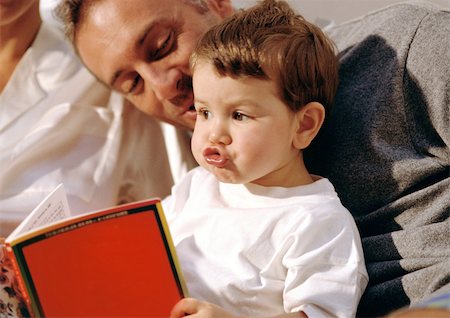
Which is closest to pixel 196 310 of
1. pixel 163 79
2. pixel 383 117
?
pixel 383 117

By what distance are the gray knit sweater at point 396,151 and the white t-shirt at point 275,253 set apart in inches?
3.3

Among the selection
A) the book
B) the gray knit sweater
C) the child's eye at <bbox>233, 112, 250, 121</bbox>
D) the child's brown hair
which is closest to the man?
the gray knit sweater

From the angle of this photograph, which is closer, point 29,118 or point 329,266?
point 329,266

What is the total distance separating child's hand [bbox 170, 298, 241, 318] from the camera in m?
1.09

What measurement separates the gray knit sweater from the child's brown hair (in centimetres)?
10

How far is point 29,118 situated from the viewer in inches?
74.9

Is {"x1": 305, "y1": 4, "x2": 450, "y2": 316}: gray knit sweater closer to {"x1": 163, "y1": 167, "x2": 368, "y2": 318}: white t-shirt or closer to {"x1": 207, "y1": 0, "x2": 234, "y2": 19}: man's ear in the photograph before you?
{"x1": 163, "y1": 167, "x2": 368, "y2": 318}: white t-shirt

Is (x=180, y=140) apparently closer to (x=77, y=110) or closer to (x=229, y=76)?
(x=77, y=110)

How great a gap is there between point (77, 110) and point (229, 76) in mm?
823

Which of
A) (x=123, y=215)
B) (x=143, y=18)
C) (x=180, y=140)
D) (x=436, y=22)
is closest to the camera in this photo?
(x=123, y=215)

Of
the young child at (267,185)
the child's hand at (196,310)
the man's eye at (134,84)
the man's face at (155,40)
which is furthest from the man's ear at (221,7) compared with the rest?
the child's hand at (196,310)

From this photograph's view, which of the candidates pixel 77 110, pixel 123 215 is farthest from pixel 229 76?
pixel 77 110

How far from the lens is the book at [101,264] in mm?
1059

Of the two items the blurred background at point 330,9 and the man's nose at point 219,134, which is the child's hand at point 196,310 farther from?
the blurred background at point 330,9
